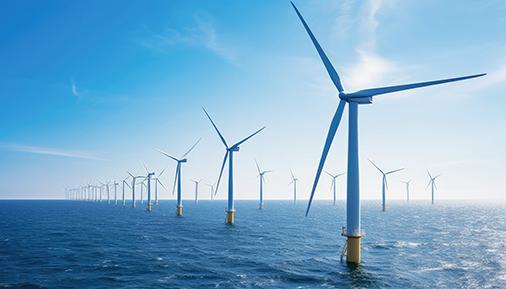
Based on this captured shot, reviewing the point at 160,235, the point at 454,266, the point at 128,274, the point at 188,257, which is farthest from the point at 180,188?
the point at 454,266

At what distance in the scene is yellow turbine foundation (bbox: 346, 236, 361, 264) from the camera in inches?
2175

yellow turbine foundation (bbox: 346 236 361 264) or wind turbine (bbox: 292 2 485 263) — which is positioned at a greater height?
wind turbine (bbox: 292 2 485 263)

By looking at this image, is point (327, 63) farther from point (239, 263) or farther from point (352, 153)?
point (239, 263)

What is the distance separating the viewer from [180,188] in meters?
169

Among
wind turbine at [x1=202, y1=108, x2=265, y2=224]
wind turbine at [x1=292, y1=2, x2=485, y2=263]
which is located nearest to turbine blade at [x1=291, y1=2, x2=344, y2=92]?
wind turbine at [x1=292, y1=2, x2=485, y2=263]

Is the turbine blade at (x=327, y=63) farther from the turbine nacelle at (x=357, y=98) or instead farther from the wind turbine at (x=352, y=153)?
the turbine nacelle at (x=357, y=98)

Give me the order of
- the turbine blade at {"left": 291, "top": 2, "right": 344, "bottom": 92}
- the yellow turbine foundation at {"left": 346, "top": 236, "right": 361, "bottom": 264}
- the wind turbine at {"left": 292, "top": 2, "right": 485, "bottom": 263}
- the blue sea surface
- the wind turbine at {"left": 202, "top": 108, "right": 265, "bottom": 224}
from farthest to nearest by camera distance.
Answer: the wind turbine at {"left": 202, "top": 108, "right": 265, "bottom": 224}
the turbine blade at {"left": 291, "top": 2, "right": 344, "bottom": 92}
the yellow turbine foundation at {"left": 346, "top": 236, "right": 361, "bottom": 264}
the wind turbine at {"left": 292, "top": 2, "right": 485, "bottom": 263}
the blue sea surface

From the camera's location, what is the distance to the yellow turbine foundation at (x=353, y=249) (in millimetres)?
55250

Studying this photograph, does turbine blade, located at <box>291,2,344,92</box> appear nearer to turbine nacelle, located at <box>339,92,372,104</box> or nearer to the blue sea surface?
turbine nacelle, located at <box>339,92,372,104</box>

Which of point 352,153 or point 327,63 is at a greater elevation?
point 327,63

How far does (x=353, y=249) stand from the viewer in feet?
184

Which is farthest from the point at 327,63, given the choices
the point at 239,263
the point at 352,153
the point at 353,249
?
the point at 239,263

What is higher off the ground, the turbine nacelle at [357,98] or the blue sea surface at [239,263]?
the turbine nacelle at [357,98]

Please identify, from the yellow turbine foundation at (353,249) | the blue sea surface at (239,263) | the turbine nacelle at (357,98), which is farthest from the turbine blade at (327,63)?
the blue sea surface at (239,263)
